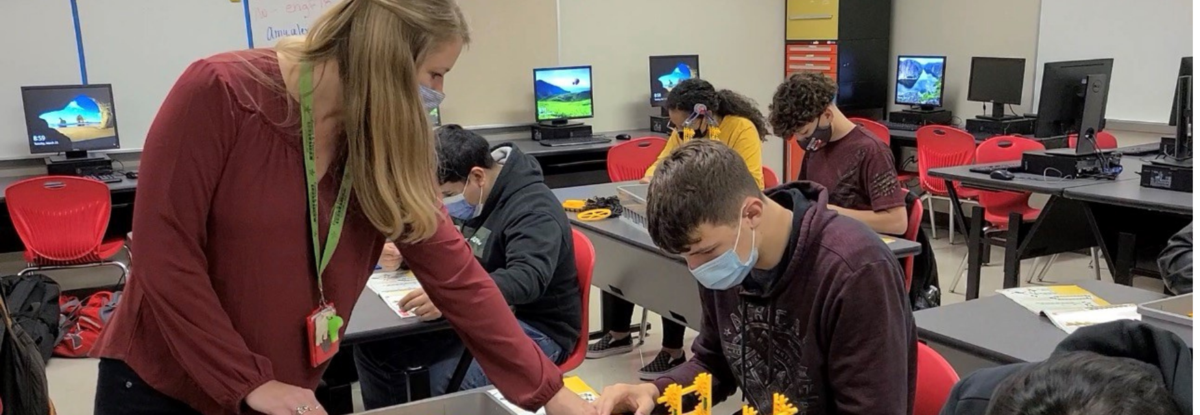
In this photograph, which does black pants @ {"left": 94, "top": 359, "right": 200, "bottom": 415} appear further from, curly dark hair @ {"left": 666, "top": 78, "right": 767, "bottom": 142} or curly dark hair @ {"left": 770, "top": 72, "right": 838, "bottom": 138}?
curly dark hair @ {"left": 666, "top": 78, "right": 767, "bottom": 142}

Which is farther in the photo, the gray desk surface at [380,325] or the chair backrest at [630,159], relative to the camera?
the chair backrest at [630,159]

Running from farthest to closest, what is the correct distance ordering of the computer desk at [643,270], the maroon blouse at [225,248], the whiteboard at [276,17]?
the whiteboard at [276,17] → the computer desk at [643,270] → the maroon blouse at [225,248]

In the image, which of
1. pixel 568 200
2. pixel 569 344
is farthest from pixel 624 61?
pixel 569 344

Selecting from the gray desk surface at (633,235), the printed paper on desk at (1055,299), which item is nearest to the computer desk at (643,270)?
the gray desk surface at (633,235)

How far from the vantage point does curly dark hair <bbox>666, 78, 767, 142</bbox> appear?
419 centimetres

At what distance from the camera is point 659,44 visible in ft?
22.1

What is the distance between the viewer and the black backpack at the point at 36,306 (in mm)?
3934

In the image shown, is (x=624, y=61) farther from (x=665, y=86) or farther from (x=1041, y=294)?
(x=1041, y=294)

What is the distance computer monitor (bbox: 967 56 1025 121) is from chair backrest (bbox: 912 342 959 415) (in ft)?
15.7

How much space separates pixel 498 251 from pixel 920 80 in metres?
4.80

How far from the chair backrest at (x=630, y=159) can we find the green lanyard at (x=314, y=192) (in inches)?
148

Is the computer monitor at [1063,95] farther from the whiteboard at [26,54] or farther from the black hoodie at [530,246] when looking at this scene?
the whiteboard at [26,54]

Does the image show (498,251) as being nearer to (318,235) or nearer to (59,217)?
(318,235)

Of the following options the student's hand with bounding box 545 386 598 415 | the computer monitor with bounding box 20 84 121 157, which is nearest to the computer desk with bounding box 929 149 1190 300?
the student's hand with bounding box 545 386 598 415
